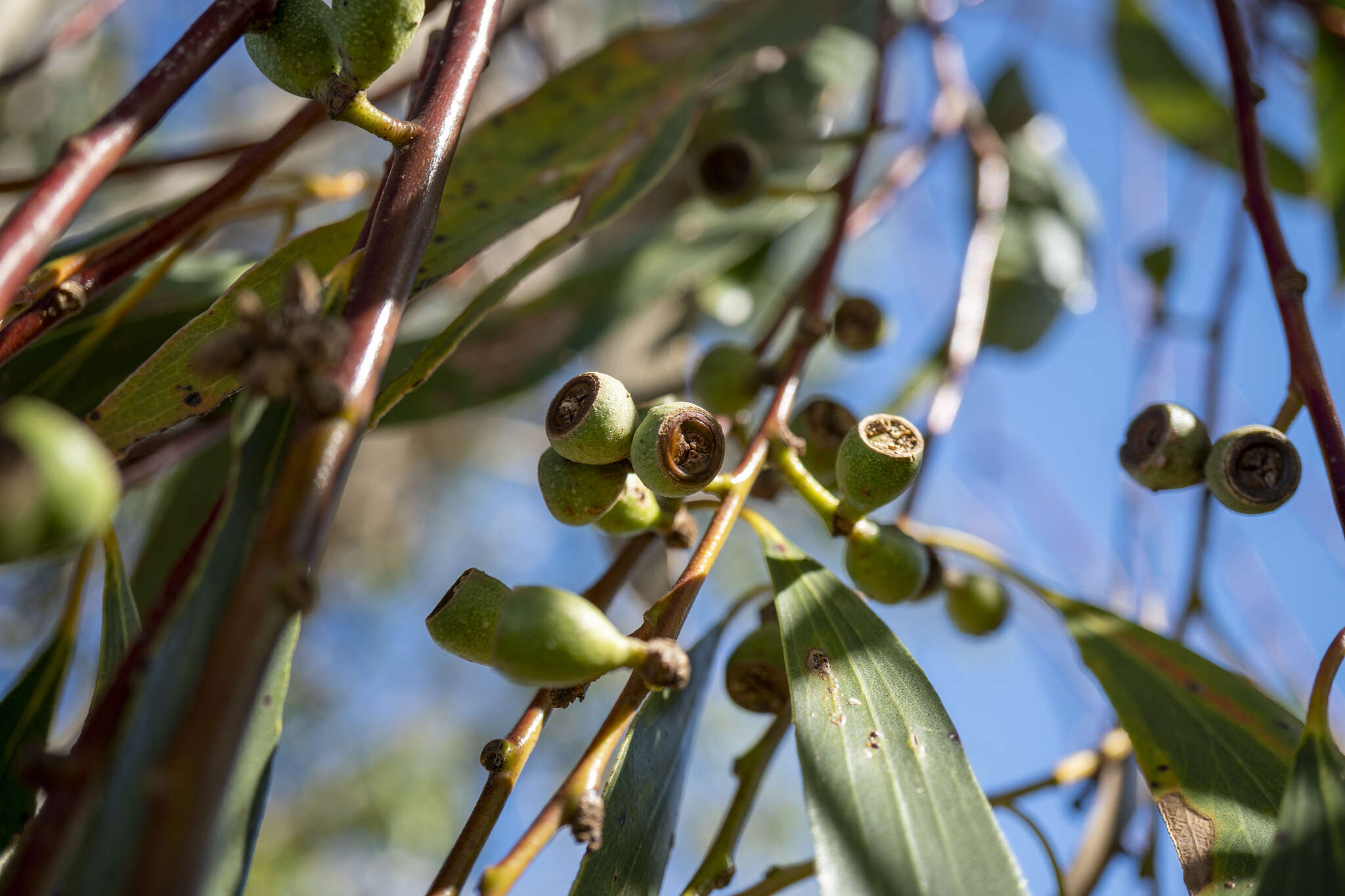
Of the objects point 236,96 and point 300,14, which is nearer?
point 300,14

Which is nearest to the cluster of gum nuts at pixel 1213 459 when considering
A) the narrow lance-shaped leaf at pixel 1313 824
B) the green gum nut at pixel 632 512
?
the narrow lance-shaped leaf at pixel 1313 824

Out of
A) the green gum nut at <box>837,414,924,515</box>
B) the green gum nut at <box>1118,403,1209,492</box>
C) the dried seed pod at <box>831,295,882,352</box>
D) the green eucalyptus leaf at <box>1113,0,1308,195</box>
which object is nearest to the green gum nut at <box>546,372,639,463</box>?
the green gum nut at <box>837,414,924,515</box>

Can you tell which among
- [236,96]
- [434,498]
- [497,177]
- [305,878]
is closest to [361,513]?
[434,498]

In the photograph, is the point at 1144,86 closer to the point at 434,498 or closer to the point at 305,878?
the point at 434,498

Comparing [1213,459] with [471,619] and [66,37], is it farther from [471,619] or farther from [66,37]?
[66,37]

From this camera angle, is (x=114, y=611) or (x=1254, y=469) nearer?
(x=114, y=611)

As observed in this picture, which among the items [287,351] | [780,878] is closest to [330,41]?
[287,351]
